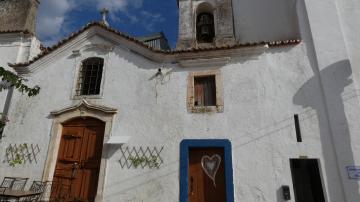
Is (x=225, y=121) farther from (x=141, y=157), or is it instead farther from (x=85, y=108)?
(x=85, y=108)

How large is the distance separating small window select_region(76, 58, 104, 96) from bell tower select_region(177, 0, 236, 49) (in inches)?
120

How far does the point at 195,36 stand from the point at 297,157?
561 cm

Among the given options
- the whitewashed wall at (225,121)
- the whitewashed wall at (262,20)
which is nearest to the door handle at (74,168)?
the whitewashed wall at (225,121)

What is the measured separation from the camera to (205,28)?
1012 centimetres

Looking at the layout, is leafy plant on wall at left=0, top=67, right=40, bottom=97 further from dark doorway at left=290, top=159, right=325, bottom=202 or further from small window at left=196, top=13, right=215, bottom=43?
dark doorway at left=290, top=159, right=325, bottom=202

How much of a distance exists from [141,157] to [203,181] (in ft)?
6.36

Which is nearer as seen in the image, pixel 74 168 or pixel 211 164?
pixel 211 164

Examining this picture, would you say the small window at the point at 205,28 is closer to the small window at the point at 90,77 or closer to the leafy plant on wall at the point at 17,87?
the small window at the point at 90,77

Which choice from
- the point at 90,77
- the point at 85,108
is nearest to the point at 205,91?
the point at 85,108

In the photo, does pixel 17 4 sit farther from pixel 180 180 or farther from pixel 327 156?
pixel 327 156

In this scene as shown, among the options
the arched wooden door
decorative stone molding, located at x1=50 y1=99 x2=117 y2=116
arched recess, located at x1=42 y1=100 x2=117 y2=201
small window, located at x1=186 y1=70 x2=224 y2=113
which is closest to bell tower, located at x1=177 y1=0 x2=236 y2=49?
small window, located at x1=186 y1=70 x2=224 y2=113

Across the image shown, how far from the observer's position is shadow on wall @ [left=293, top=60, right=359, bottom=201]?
6.38 meters

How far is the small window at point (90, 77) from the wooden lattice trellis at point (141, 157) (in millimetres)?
2422

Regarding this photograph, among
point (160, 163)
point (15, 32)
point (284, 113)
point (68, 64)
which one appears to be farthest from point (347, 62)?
point (15, 32)
